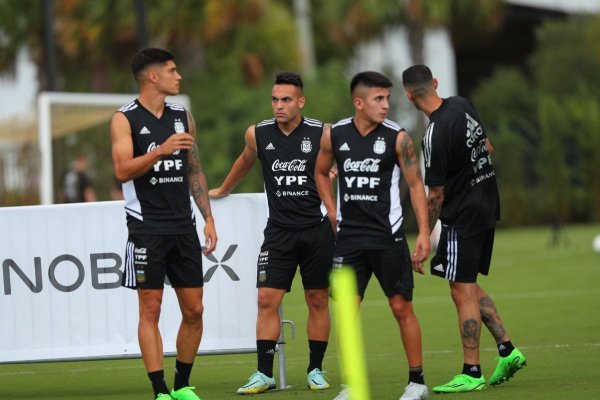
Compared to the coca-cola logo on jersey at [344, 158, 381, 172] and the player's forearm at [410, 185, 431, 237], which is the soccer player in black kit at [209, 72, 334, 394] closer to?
the coca-cola logo on jersey at [344, 158, 381, 172]

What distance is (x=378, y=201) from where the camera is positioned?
945cm

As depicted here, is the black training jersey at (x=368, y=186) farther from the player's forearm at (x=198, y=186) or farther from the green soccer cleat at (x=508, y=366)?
the green soccer cleat at (x=508, y=366)

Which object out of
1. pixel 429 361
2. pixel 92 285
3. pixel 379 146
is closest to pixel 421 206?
pixel 379 146

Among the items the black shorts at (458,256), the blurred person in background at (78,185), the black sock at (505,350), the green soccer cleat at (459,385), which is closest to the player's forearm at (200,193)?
the black shorts at (458,256)

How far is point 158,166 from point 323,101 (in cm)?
3083

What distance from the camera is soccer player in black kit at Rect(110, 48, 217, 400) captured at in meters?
9.39

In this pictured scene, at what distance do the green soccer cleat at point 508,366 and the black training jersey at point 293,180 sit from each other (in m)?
1.67

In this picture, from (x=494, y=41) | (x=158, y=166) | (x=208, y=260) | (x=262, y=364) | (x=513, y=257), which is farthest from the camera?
(x=494, y=41)

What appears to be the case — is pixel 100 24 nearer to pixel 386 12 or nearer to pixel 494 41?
pixel 386 12

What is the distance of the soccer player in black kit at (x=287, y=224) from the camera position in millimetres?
10266

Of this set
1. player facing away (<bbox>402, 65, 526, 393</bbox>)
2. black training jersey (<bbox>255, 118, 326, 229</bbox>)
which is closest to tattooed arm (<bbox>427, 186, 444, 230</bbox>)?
player facing away (<bbox>402, 65, 526, 393</bbox>)

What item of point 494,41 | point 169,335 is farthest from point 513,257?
point 494,41

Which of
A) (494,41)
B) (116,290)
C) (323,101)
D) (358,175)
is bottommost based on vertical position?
(116,290)

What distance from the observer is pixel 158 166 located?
9.45 meters
